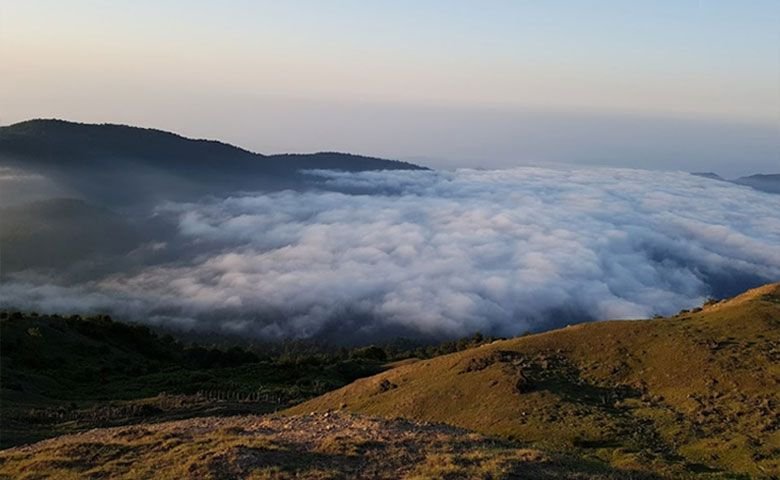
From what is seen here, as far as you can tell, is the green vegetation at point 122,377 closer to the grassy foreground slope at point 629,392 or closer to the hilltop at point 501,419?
the hilltop at point 501,419

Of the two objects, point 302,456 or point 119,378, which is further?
point 119,378

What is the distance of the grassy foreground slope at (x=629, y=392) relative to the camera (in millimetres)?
19062

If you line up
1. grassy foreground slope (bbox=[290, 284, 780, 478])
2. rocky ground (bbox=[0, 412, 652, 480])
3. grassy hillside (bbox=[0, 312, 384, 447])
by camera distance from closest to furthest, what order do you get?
rocky ground (bbox=[0, 412, 652, 480])
grassy foreground slope (bbox=[290, 284, 780, 478])
grassy hillside (bbox=[0, 312, 384, 447])

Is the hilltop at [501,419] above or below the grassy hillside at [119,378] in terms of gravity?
above

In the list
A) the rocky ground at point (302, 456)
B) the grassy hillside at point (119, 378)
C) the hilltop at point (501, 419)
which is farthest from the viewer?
the grassy hillside at point (119, 378)

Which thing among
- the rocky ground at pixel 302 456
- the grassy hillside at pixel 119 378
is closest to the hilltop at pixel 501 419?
the rocky ground at pixel 302 456

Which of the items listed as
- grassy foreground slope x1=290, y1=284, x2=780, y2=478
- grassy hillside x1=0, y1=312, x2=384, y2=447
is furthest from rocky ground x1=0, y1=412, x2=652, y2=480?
grassy hillside x1=0, y1=312, x2=384, y2=447

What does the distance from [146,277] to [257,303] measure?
27.8 metres

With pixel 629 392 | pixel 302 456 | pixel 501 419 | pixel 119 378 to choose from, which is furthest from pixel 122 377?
pixel 302 456

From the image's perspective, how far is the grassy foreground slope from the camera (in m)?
19.1

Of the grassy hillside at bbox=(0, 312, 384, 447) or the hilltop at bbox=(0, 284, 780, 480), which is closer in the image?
the hilltop at bbox=(0, 284, 780, 480)

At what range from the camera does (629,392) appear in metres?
23.6

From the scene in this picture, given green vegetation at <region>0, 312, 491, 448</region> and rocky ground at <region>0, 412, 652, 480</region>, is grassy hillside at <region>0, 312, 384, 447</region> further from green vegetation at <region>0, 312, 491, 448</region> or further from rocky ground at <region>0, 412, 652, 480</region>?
rocky ground at <region>0, 412, 652, 480</region>

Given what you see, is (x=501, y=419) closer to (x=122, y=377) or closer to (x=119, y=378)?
(x=119, y=378)
